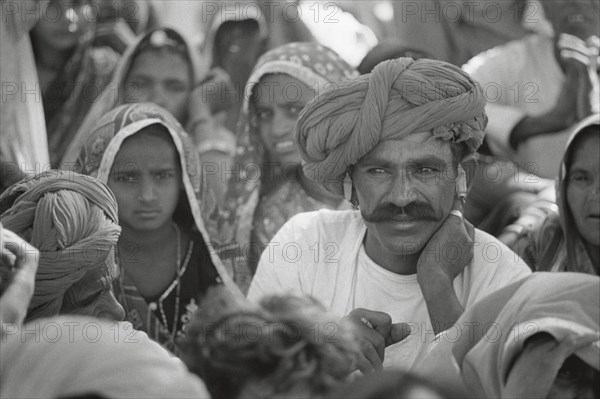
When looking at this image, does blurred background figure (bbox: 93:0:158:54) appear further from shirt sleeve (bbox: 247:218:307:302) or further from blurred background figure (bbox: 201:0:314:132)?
shirt sleeve (bbox: 247:218:307:302)

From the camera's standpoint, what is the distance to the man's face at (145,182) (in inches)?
177

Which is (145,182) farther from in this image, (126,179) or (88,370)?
(88,370)

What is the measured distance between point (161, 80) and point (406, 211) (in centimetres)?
285

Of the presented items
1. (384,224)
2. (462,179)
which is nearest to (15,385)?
(384,224)

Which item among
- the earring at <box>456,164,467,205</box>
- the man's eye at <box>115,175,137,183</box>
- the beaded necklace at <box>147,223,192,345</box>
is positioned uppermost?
the earring at <box>456,164,467,205</box>

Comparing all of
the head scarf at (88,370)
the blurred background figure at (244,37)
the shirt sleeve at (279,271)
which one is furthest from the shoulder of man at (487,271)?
the blurred background figure at (244,37)

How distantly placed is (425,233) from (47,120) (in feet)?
10.2

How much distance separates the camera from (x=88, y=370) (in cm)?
197

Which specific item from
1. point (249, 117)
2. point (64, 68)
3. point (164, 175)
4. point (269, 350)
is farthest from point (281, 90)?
point (269, 350)

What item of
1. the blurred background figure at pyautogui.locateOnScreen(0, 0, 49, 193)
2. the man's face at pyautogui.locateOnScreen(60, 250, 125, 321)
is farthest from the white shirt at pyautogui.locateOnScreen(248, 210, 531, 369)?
the blurred background figure at pyautogui.locateOnScreen(0, 0, 49, 193)

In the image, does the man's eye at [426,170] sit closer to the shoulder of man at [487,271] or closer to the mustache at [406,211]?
the mustache at [406,211]

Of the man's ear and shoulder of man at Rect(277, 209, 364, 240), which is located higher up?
the man's ear

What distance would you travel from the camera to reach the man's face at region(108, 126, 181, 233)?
4492 mm

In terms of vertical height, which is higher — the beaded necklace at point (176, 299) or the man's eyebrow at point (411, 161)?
the man's eyebrow at point (411, 161)
